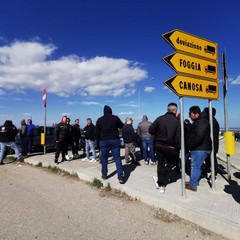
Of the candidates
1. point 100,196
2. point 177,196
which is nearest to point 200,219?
point 177,196

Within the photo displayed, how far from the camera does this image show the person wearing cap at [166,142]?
5109 millimetres

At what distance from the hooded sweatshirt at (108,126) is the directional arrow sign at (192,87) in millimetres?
2008

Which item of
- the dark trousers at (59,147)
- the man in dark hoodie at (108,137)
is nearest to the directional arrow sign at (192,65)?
the man in dark hoodie at (108,137)

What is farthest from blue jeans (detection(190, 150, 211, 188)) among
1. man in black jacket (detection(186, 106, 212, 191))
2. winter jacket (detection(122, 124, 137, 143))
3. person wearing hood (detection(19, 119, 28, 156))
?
person wearing hood (detection(19, 119, 28, 156))

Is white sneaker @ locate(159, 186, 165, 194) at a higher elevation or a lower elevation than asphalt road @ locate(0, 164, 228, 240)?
higher

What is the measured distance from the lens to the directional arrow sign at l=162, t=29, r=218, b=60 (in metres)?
4.87

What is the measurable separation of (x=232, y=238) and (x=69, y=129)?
710 centimetres

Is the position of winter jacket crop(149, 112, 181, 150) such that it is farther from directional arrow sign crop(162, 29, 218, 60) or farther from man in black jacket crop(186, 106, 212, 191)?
directional arrow sign crop(162, 29, 218, 60)

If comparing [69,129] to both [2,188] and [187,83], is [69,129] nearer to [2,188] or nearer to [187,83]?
[2,188]

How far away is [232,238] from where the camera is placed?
11.3ft

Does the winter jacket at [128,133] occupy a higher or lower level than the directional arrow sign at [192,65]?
lower

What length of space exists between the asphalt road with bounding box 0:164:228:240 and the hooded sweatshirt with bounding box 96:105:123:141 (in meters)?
1.38

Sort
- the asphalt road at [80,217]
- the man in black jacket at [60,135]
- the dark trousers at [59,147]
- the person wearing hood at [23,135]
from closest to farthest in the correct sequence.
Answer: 1. the asphalt road at [80,217]
2. the dark trousers at [59,147]
3. the man in black jacket at [60,135]
4. the person wearing hood at [23,135]

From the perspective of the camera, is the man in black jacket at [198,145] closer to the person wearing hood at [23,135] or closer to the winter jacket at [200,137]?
the winter jacket at [200,137]
